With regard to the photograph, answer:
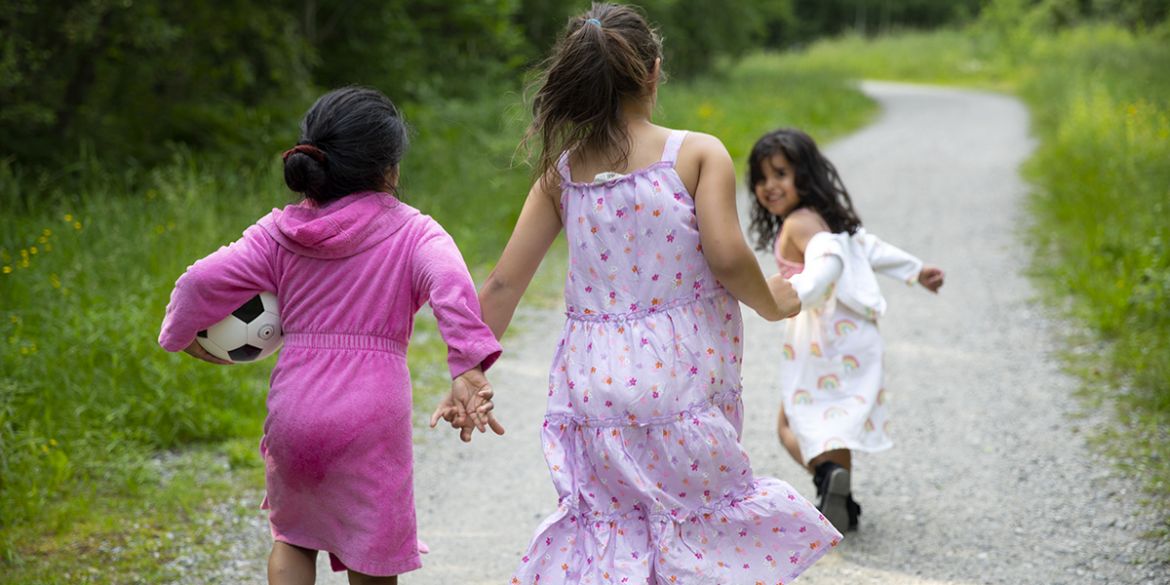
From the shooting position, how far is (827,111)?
63.0 ft

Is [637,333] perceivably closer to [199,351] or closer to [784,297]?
[784,297]

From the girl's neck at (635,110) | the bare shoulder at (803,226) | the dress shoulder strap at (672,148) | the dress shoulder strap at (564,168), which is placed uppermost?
the girl's neck at (635,110)

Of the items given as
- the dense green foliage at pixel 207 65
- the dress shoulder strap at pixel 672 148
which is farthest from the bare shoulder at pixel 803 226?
the dense green foliage at pixel 207 65

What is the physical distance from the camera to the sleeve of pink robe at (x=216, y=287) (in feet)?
9.20

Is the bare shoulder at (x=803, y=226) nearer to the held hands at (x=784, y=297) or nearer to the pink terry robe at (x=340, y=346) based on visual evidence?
the held hands at (x=784, y=297)

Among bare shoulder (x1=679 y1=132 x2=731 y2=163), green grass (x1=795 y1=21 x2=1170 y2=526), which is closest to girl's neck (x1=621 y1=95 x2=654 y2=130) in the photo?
bare shoulder (x1=679 y1=132 x2=731 y2=163)

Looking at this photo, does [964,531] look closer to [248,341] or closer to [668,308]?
[668,308]

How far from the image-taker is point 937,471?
503 centimetres

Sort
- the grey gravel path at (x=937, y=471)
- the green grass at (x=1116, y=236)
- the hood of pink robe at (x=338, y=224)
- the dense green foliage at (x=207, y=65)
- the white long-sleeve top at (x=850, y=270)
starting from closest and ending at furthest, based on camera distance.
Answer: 1. the hood of pink robe at (x=338, y=224)
2. the white long-sleeve top at (x=850, y=270)
3. the grey gravel path at (x=937, y=471)
4. the green grass at (x=1116, y=236)
5. the dense green foliage at (x=207, y=65)

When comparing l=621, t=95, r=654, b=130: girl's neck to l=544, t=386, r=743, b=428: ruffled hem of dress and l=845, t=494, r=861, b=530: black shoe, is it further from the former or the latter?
l=845, t=494, r=861, b=530: black shoe

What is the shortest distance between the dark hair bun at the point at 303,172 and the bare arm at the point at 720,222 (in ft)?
2.97

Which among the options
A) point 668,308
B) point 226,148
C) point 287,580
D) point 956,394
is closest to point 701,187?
point 668,308

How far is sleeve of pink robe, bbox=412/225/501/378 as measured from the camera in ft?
8.75

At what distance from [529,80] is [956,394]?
3.83 m
